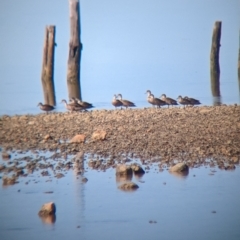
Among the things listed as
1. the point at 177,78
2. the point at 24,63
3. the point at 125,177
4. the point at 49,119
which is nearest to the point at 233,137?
the point at 125,177

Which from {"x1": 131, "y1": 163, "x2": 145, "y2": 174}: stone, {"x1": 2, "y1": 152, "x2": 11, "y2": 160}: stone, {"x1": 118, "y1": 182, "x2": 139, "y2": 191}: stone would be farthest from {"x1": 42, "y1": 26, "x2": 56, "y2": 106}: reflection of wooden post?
{"x1": 118, "y1": 182, "x2": 139, "y2": 191}: stone

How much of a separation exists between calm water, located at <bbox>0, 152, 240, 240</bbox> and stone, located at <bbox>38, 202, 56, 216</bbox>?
8cm

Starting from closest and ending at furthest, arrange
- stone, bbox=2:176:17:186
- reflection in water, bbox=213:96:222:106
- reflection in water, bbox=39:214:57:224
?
reflection in water, bbox=39:214:57:224
stone, bbox=2:176:17:186
reflection in water, bbox=213:96:222:106

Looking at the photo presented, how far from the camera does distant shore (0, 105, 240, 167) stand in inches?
481

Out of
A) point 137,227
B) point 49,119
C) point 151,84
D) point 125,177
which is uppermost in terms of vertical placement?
point 151,84

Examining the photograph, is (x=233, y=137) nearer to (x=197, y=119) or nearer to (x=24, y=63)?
(x=197, y=119)

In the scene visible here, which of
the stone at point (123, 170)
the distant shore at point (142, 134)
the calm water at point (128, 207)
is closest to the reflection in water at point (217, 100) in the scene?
the distant shore at point (142, 134)

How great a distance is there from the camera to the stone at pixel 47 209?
30.8 feet

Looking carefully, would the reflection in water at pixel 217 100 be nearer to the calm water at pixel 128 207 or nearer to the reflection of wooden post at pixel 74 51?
the reflection of wooden post at pixel 74 51

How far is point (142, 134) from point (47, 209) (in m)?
4.39

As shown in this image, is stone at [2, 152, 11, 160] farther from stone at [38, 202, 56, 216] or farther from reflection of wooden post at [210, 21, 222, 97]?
reflection of wooden post at [210, 21, 222, 97]

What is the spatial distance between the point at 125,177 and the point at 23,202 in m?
1.69

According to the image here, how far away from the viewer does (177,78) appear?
32.9m

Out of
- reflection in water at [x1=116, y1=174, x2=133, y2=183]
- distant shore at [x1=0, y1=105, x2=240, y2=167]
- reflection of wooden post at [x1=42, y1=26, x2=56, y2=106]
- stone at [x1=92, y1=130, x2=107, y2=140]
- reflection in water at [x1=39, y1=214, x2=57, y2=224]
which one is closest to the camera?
reflection in water at [x1=39, y1=214, x2=57, y2=224]
